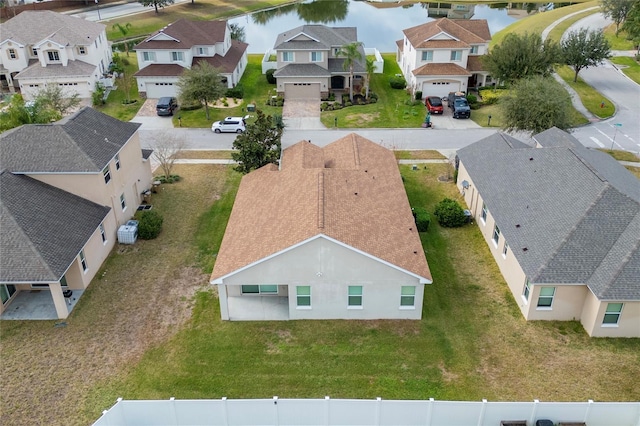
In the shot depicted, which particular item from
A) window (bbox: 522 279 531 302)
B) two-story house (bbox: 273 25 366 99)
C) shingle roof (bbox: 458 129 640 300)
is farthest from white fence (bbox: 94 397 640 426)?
two-story house (bbox: 273 25 366 99)

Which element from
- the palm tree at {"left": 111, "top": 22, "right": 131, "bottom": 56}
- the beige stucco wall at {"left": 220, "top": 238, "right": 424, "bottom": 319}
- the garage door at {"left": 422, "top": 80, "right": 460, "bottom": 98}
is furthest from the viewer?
the palm tree at {"left": 111, "top": 22, "right": 131, "bottom": 56}

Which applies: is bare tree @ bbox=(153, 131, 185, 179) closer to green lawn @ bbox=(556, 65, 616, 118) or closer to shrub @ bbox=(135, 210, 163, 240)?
shrub @ bbox=(135, 210, 163, 240)

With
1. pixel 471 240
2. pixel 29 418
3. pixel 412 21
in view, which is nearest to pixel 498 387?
pixel 471 240

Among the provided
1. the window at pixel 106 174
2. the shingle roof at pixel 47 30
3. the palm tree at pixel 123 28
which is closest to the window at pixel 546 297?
the window at pixel 106 174

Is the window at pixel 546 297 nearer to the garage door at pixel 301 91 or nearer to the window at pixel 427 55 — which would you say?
the window at pixel 427 55

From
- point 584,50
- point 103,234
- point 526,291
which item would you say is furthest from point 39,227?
point 584,50

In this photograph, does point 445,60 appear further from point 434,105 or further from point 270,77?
point 270,77
